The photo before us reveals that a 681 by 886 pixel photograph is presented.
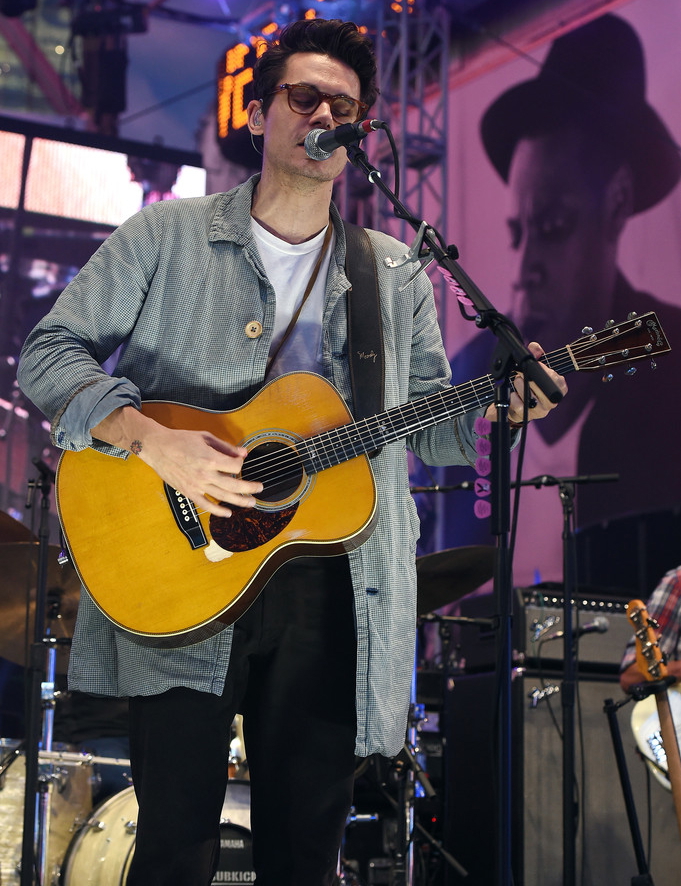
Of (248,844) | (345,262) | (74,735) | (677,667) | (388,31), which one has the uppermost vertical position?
(388,31)

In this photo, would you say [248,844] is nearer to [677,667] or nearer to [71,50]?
[677,667]

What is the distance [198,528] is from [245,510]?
4.6 inches

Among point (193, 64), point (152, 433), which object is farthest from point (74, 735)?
point (193, 64)

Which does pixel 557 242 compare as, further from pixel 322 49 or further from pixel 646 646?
pixel 322 49

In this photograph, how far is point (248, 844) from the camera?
467 centimetres

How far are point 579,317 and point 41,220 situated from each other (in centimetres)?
483

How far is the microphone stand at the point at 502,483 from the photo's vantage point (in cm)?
185

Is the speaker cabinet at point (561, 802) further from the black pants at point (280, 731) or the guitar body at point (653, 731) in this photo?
the black pants at point (280, 731)

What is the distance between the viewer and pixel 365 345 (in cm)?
253

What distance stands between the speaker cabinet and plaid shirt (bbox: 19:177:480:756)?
246 centimetres

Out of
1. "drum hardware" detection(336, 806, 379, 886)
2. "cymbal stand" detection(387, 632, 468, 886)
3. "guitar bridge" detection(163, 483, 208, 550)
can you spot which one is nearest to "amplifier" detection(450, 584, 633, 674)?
"cymbal stand" detection(387, 632, 468, 886)

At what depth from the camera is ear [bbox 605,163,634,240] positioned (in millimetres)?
7867

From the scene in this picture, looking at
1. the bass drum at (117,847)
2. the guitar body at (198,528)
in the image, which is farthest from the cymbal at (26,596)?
the guitar body at (198,528)

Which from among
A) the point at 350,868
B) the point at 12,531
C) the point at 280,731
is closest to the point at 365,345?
the point at 280,731
